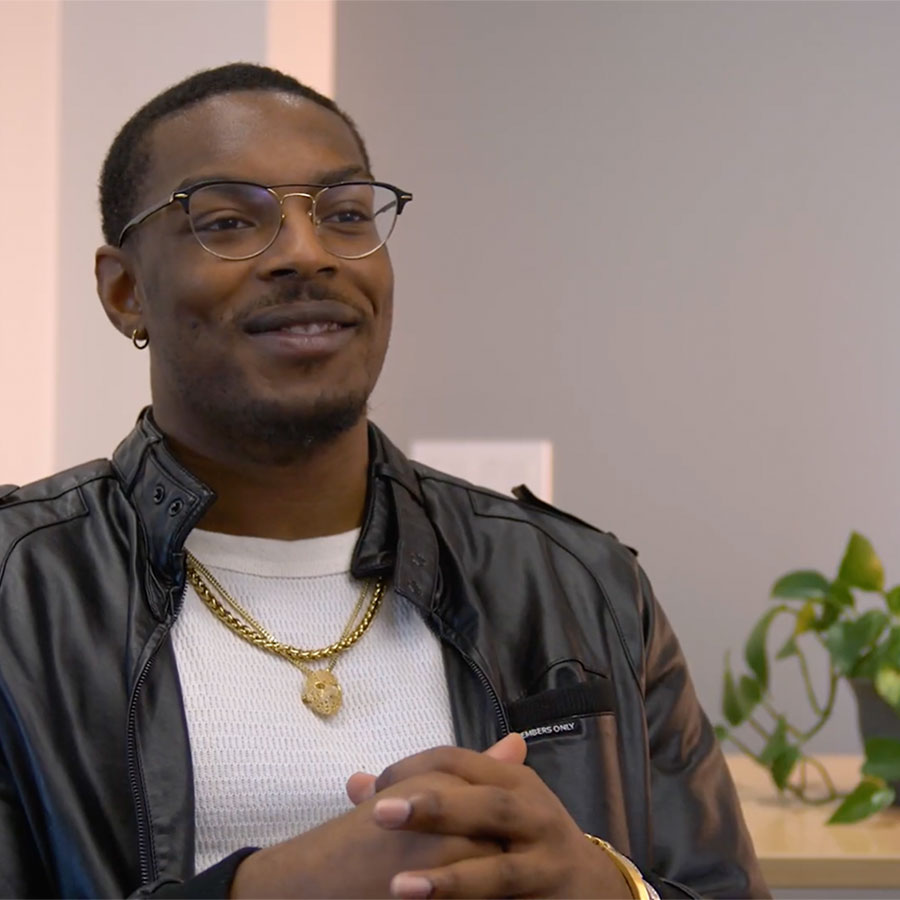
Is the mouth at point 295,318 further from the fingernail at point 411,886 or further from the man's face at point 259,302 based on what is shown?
the fingernail at point 411,886

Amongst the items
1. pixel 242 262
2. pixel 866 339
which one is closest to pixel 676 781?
pixel 242 262

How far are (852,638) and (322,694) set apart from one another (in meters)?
0.92

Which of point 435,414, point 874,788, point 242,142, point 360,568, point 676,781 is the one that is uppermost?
point 242,142

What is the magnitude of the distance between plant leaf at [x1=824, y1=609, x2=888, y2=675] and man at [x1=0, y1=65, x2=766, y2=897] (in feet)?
1.70

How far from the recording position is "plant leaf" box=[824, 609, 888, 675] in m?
1.93

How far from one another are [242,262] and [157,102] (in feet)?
0.81

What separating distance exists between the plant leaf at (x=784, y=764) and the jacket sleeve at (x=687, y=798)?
527 mm

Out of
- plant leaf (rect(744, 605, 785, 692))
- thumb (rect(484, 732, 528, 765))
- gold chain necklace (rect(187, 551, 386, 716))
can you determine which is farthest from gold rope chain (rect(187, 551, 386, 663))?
plant leaf (rect(744, 605, 785, 692))

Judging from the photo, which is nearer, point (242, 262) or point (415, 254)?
point (242, 262)

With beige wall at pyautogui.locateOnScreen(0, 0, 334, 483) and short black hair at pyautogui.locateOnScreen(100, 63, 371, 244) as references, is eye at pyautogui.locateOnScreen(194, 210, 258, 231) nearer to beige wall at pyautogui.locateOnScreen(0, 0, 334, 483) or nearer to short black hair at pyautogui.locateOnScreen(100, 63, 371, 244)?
short black hair at pyautogui.locateOnScreen(100, 63, 371, 244)

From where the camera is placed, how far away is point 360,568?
1414 millimetres

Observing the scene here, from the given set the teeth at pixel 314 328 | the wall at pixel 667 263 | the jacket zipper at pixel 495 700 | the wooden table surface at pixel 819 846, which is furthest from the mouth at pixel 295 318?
the wall at pixel 667 263

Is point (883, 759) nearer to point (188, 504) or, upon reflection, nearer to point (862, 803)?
point (862, 803)

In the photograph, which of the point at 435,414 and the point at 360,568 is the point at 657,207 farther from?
the point at 360,568
